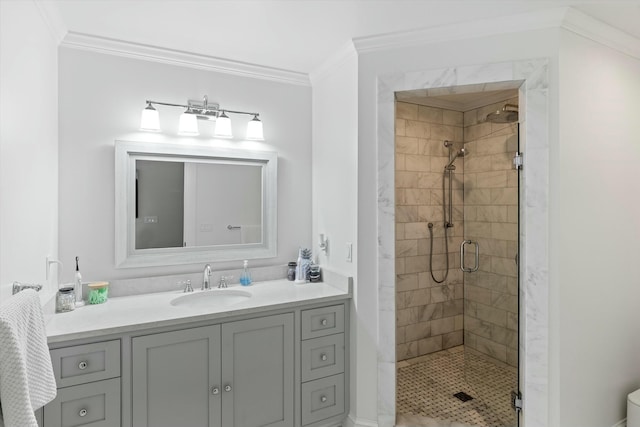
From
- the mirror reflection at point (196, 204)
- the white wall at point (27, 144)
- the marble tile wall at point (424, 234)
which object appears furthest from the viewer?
the marble tile wall at point (424, 234)

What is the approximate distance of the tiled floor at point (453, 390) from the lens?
2.47 metres

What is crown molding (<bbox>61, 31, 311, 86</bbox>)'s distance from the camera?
2238mm

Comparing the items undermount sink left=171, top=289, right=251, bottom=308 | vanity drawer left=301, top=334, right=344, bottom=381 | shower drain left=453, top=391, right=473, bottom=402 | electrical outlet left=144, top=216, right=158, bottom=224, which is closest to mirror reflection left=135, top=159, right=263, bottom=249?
electrical outlet left=144, top=216, right=158, bottom=224

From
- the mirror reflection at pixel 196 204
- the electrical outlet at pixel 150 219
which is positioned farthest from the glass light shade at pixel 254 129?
the electrical outlet at pixel 150 219

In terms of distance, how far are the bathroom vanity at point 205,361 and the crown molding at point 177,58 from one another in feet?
5.21

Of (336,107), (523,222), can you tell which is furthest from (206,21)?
(523,222)

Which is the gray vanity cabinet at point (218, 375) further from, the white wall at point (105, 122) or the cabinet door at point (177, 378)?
the white wall at point (105, 122)

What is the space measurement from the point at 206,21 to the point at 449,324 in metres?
3.28

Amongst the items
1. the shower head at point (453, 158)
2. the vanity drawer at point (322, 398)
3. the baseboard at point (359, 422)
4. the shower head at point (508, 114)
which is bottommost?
the baseboard at point (359, 422)

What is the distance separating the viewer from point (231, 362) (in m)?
2.05

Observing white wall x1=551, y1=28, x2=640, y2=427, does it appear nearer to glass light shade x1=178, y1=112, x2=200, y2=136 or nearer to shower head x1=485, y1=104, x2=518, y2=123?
shower head x1=485, y1=104, x2=518, y2=123

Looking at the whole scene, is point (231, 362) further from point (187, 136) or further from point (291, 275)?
point (187, 136)

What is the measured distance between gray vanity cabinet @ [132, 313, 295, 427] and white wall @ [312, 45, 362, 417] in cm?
50

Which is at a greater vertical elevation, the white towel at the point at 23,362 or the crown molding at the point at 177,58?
the crown molding at the point at 177,58
